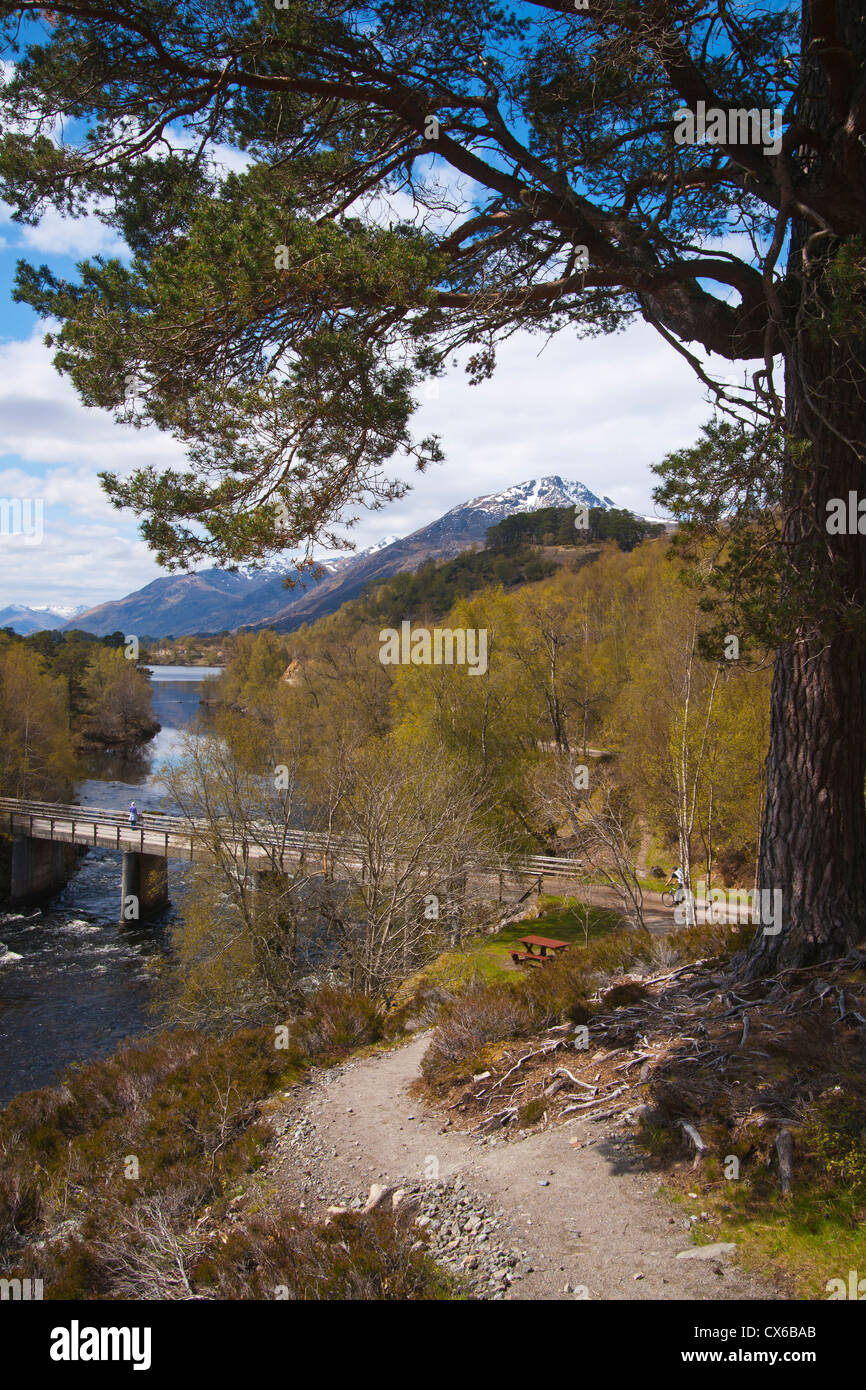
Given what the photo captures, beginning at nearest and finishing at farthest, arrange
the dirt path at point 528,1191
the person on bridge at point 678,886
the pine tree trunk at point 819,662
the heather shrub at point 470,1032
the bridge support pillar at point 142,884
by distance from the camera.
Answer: the dirt path at point 528,1191 → the pine tree trunk at point 819,662 → the heather shrub at point 470,1032 → the person on bridge at point 678,886 → the bridge support pillar at point 142,884

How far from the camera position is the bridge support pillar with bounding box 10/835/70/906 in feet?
99.3

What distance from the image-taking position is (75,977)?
71.5ft

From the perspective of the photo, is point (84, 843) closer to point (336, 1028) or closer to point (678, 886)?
point (678, 886)

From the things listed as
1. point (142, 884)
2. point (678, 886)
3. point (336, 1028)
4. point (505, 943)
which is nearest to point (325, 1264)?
point (336, 1028)

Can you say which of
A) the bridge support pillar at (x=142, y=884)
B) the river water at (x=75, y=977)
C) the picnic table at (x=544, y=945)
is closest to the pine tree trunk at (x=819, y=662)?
the picnic table at (x=544, y=945)

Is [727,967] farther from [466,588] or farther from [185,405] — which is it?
[466,588]

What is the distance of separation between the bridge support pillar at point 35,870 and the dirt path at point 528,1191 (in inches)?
1029

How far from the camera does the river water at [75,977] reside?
17016mm

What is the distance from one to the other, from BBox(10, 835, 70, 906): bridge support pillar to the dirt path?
2614 cm

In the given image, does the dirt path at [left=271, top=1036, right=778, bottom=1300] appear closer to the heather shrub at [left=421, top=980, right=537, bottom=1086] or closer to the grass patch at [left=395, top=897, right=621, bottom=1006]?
the heather shrub at [left=421, top=980, right=537, bottom=1086]

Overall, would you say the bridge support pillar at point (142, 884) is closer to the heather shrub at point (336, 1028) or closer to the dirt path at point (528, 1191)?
the heather shrub at point (336, 1028)

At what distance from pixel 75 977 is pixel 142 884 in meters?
8.73
